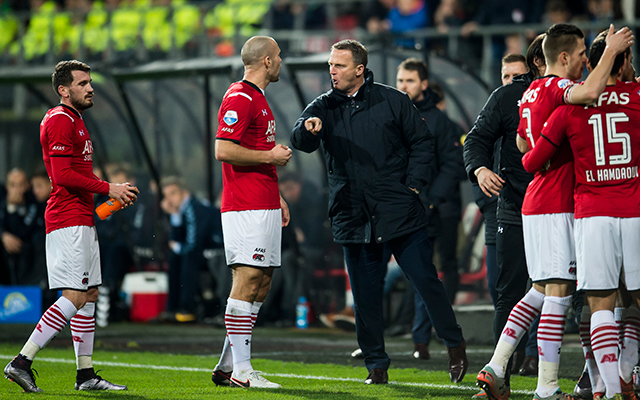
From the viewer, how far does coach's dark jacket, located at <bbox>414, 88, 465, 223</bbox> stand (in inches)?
293

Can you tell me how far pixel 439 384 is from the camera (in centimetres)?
572

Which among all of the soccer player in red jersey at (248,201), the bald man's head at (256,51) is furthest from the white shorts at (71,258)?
the bald man's head at (256,51)

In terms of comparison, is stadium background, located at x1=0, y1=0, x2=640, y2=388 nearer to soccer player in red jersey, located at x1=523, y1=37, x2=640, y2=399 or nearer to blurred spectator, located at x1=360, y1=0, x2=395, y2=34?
blurred spectator, located at x1=360, y1=0, x2=395, y2=34

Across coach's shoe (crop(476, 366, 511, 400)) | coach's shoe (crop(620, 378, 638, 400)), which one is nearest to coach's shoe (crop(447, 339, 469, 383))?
coach's shoe (crop(476, 366, 511, 400))

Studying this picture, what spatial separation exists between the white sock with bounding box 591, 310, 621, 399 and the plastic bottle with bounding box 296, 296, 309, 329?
6473 millimetres

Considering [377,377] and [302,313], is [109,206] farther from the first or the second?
[302,313]

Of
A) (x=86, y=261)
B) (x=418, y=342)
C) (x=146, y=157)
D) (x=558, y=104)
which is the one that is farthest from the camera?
(x=146, y=157)

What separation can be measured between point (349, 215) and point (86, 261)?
169 cm

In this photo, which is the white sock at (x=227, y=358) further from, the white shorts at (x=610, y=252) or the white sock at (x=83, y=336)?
the white shorts at (x=610, y=252)

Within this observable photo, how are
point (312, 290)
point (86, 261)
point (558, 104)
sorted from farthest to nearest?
1. point (312, 290)
2. point (86, 261)
3. point (558, 104)

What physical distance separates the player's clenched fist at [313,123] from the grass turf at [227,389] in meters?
1.57

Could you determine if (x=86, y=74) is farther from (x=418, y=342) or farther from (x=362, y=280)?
(x=418, y=342)

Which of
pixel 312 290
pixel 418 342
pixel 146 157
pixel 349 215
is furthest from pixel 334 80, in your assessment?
pixel 146 157

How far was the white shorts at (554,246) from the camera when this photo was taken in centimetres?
459
